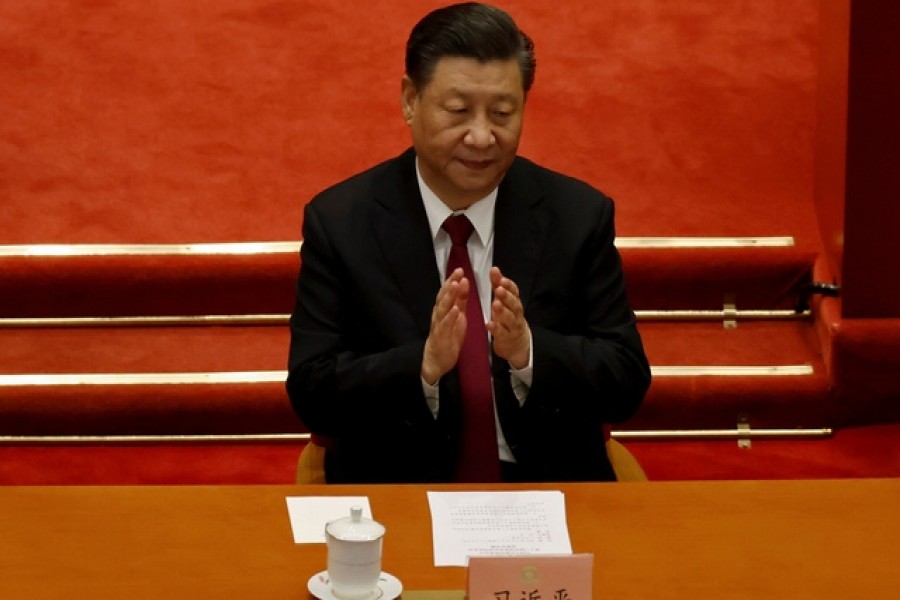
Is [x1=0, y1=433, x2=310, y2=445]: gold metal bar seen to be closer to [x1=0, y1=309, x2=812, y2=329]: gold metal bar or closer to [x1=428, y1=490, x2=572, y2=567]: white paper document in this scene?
[x1=0, y1=309, x2=812, y2=329]: gold metal bar

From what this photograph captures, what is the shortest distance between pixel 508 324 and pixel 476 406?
22cm

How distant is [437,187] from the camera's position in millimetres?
2266

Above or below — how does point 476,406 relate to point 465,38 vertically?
below

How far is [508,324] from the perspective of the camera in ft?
6.63

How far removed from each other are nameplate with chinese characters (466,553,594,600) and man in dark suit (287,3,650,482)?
55cm

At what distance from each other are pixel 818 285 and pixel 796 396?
26 cm

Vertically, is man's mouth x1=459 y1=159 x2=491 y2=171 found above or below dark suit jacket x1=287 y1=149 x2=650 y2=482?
above

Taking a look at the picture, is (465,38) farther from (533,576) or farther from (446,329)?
(533,576)

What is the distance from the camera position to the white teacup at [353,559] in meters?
1.62

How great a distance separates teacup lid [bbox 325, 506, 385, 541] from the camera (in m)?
1.62

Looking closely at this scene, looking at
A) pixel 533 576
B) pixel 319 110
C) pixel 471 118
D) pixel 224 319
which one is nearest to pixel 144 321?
pixel 224 319

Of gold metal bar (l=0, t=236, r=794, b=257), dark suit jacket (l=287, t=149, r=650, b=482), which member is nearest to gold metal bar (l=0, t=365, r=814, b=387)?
gold metal bar (l=0, t=236, r=794, b=257)

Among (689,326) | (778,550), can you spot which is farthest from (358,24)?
(778,550)

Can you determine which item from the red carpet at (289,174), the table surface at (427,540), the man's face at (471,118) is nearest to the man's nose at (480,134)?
the man's face at (471,118)
